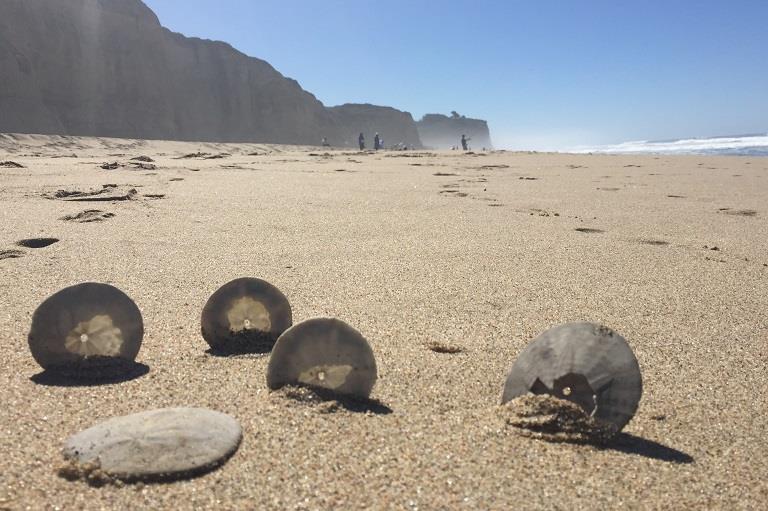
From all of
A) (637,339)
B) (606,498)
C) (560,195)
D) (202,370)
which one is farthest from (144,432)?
(560,195)

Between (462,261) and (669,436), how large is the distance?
1.83 meters

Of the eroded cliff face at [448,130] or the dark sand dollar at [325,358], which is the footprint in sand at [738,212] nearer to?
the dark sand dollar at [325,358]

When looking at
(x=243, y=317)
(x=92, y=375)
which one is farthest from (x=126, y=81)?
(x=92, y=375)

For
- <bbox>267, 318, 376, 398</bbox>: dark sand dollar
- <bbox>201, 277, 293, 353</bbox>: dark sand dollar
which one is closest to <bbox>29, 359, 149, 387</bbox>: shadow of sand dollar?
<bbox>201, 277, 293, 353</bbox>: dark sand dollar

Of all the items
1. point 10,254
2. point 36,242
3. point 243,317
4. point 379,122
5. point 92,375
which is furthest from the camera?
point 379,122

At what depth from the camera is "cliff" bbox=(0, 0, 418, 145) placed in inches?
1016

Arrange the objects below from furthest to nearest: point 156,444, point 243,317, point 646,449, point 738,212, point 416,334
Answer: point 738,212 < point 416,334 < point 243,317 < point 646,449 < point 156,444

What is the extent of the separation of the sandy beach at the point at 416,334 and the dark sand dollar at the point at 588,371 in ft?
0.30

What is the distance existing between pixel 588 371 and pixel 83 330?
1.31m

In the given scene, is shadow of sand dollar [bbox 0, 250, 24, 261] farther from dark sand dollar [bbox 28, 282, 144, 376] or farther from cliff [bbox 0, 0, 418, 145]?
cliff [bbox 0, 0, 418, 145]

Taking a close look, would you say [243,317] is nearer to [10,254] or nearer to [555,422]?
[555,422]

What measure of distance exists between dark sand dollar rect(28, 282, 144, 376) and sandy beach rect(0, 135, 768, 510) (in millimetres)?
86

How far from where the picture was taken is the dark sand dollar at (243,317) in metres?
1.98

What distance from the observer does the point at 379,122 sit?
242 feet
